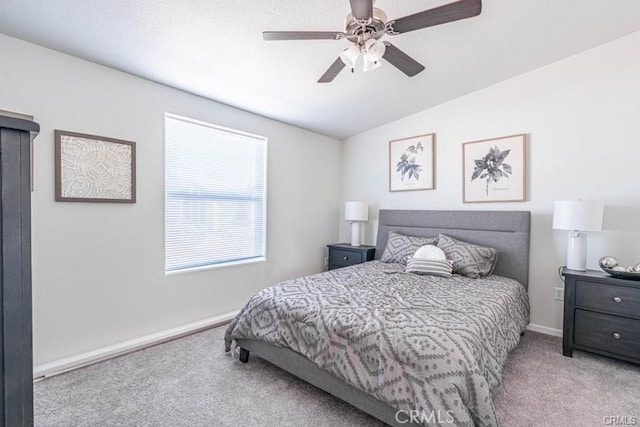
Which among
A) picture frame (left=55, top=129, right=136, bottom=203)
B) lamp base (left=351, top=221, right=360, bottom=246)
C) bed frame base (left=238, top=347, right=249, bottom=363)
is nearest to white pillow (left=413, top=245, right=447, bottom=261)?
lamp base (left=351, top=221, right=360, bottom=246)

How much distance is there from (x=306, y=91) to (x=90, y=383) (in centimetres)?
296

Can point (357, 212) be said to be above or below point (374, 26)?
below

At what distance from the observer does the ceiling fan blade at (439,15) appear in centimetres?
155

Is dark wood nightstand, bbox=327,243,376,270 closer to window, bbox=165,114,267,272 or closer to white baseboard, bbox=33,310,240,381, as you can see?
window, bbox=165,114,267,272

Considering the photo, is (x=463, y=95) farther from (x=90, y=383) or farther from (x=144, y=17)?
(x=90, y=383)

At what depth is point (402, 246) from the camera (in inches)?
137

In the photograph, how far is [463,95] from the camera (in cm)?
354

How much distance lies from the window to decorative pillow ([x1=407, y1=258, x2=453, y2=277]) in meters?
1.81

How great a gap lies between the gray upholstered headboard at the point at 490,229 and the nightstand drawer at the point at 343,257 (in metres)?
0.64

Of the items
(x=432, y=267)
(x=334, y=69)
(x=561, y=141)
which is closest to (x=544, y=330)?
(x=432, y=267)

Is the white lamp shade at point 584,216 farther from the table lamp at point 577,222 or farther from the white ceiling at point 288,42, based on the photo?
the white ceiling at point 288,42

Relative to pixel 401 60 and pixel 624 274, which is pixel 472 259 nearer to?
pixel 624 274

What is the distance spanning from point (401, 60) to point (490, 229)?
6.93 ft

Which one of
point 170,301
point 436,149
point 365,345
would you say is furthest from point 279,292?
point 436,149
